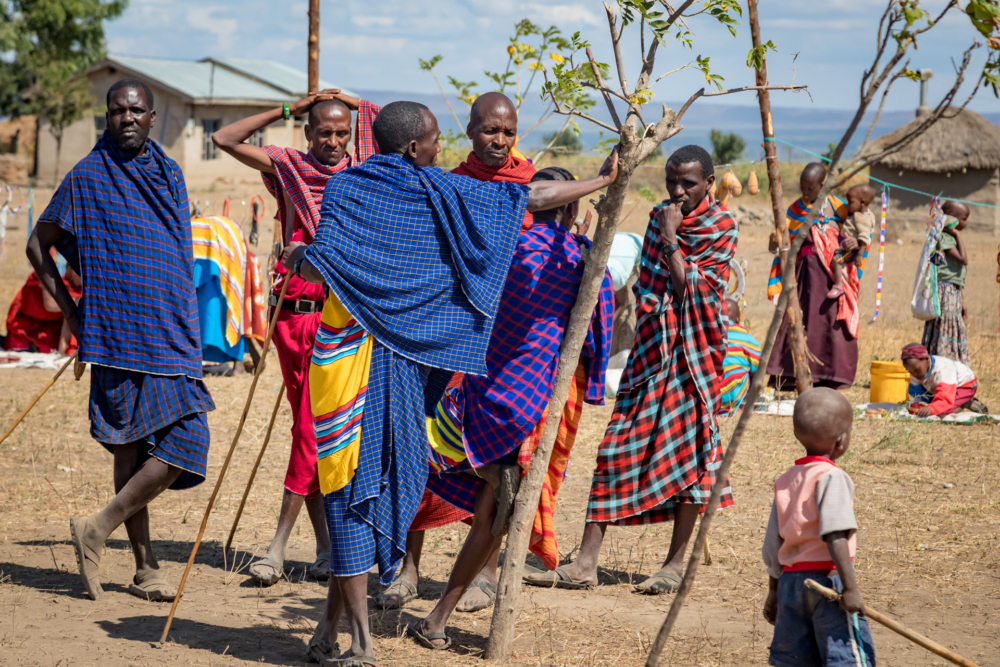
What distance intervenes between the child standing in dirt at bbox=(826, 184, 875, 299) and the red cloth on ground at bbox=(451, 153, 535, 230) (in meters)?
5.09

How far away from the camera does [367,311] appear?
10.7ft

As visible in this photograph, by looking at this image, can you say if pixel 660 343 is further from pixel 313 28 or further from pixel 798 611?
pixel 313 28

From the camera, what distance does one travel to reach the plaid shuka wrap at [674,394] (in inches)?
172

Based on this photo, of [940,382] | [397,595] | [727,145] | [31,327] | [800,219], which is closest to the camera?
[397,595]

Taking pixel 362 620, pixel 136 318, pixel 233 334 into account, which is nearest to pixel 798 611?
pixel 362 620

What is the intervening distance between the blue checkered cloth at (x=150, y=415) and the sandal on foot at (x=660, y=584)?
80.0 inches

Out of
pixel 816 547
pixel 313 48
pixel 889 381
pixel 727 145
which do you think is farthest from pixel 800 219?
pixel 727 145

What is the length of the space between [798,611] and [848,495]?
15.8 inches

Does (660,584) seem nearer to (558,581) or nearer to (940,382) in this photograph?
(558,581)

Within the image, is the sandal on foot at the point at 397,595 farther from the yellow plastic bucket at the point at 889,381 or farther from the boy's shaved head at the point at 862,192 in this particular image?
the boy's shaved head at the point at 862,192

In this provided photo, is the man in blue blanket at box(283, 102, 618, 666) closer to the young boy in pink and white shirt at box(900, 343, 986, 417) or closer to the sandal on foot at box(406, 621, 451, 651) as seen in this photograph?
the sandal on foot at box(406, 621, 451, 651)

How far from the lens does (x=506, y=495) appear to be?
3.53 meters

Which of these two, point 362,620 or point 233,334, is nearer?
Result: point 362,620

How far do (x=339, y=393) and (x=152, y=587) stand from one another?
1.53 meters
